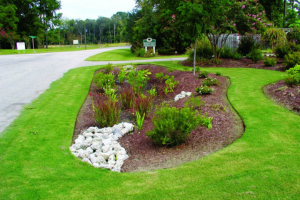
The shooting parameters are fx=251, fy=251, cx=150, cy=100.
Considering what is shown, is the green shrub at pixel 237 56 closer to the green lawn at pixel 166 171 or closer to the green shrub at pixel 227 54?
the green shrub at pixel 227 54

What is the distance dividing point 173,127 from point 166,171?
1.06 metres

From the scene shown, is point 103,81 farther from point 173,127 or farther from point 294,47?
point 294,47

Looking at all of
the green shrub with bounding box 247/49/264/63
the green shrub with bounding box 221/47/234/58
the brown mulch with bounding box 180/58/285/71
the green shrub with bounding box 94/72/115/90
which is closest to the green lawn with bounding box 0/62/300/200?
the green shrub with bounding box 94/72/115/90

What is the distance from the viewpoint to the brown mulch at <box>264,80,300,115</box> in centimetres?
654

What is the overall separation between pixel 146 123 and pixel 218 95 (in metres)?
2.92

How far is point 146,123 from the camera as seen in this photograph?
22.1 ft

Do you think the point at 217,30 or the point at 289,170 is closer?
the point at 289,170

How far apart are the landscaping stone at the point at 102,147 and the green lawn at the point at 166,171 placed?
0.74 feet

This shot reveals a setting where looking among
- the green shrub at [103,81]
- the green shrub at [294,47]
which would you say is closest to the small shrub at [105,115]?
the green shrub at [103,81]

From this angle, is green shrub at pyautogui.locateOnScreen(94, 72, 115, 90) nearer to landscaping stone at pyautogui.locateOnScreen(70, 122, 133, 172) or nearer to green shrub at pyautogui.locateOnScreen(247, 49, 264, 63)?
landscaping stone at pyautogui.locateOnScreen(70, 122, 133, 172)

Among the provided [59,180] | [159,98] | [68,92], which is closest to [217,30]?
[159,98]

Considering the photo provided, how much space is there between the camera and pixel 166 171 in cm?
392

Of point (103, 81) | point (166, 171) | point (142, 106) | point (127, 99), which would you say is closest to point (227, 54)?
point (103, 81)

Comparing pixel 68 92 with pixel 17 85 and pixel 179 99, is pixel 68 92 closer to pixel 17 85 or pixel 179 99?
pixel 17 85
